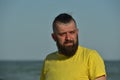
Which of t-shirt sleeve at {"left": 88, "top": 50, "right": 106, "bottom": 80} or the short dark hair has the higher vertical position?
the short dark hair

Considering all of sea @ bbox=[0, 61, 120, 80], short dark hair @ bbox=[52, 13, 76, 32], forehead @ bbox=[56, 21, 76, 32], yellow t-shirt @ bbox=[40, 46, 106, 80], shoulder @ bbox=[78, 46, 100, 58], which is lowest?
sea @ bbox=[0, 61, 120, 80]

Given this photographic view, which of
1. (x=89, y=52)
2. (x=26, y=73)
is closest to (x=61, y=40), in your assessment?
(x=89, y=52)

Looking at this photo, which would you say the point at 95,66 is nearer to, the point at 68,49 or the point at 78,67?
the point at 78,67

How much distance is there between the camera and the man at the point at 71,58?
3414mm

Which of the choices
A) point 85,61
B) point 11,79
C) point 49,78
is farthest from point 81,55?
point 11,79

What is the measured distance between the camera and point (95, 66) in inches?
135

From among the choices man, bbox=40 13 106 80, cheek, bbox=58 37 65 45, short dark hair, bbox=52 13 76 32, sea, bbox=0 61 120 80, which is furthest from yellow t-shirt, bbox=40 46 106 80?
sea, bbox=0 61 120 80

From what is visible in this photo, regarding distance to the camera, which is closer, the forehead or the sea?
the forehead

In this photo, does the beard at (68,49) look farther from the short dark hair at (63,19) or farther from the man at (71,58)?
the short dark hair at (63,19)

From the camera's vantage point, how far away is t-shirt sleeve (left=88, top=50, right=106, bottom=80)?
3416mm

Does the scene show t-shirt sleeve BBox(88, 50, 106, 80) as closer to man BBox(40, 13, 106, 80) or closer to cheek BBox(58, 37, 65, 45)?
man BBox(40, 13, 106, 80)

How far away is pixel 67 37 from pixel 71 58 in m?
0.19

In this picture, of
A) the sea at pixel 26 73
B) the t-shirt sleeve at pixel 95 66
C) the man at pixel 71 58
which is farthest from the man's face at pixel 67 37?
the sea at pixel 26 73

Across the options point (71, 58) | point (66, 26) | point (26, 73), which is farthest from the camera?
point (26, 73)
